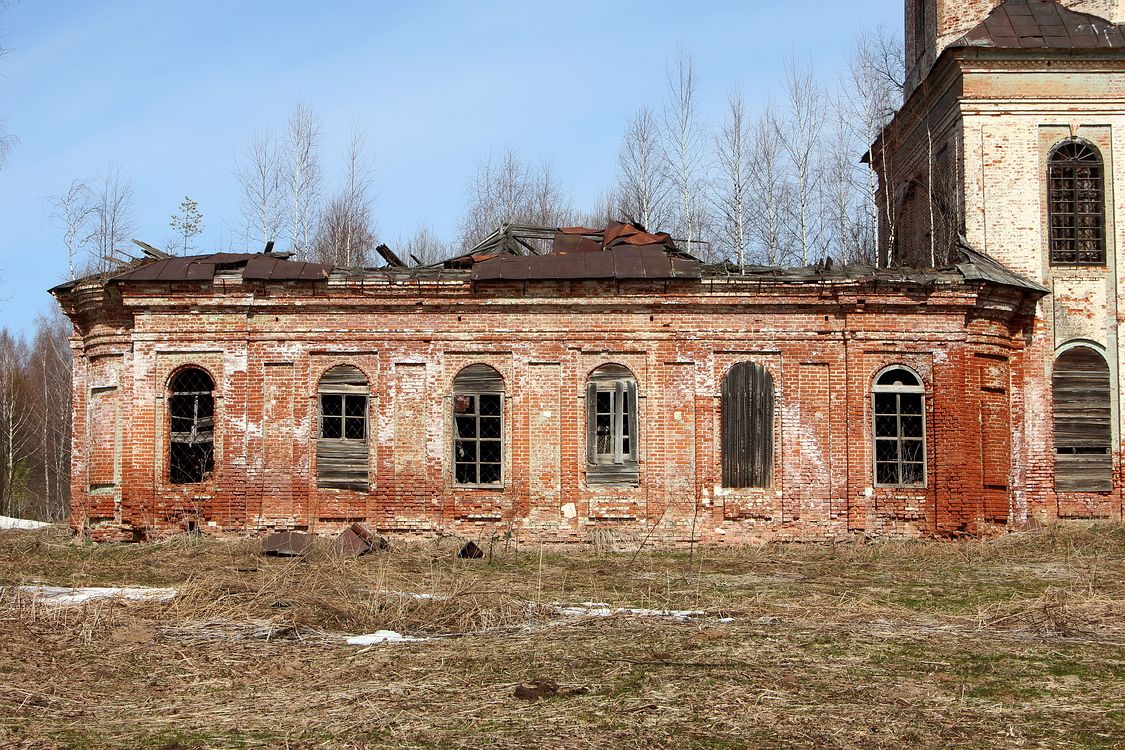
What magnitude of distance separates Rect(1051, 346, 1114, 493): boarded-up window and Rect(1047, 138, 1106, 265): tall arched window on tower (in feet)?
5.83

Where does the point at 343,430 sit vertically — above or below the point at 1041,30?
below

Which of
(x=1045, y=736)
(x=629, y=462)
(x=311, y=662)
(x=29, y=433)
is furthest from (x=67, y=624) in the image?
(x=29, y=433)

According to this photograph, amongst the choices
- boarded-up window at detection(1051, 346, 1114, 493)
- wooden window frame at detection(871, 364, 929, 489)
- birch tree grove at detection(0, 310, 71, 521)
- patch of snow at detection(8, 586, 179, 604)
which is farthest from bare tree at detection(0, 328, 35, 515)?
boarded-up window at detection(1051, 346, 1114, 493)

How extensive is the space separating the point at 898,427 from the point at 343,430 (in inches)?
356

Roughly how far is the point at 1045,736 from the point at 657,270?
1213 centimetres

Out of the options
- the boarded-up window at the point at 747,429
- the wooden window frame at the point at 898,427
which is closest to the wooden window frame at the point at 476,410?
the boarded-up window at the point at 747,429

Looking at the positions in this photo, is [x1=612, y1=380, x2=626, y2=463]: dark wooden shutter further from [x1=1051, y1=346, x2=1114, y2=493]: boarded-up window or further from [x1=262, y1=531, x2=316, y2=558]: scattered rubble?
[x1=1051, y1=346, x2=1114, y2=493]: boarded-up window

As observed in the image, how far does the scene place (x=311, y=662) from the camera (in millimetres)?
8555

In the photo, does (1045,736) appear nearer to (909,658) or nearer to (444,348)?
(909,658)

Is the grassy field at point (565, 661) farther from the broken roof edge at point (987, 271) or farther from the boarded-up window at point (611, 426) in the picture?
the broken roof edge at point (987, 271)

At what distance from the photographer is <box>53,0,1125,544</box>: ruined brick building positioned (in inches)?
703

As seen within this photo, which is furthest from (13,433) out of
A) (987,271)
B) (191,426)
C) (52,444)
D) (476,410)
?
(987,271)

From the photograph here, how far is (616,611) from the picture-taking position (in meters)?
10.8

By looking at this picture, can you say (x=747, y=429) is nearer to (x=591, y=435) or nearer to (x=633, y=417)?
(x=633, y=417)
